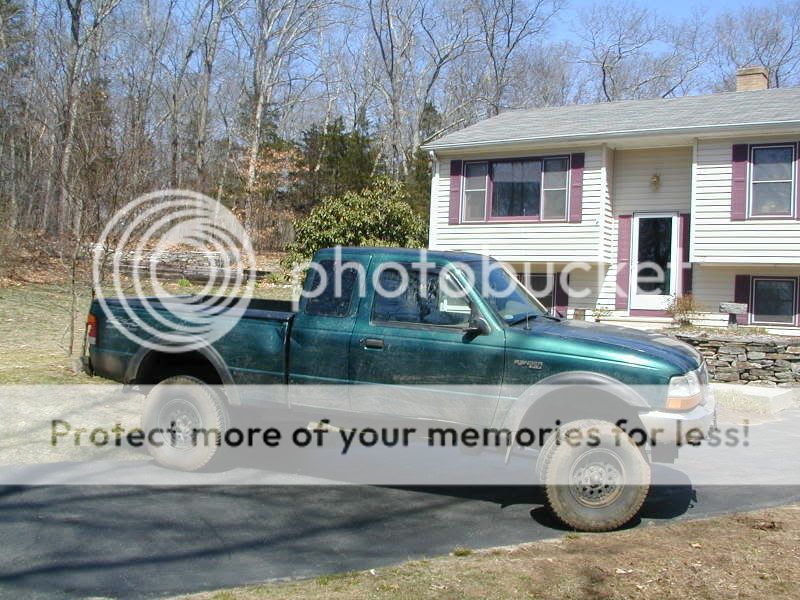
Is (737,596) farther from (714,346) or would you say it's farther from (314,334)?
(714,346)

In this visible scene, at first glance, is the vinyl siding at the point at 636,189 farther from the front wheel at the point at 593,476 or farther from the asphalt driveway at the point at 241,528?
the front wheel at the point at 593,476

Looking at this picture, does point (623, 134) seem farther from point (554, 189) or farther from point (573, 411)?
point (573, 411)

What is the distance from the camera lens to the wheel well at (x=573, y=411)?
5.51 m

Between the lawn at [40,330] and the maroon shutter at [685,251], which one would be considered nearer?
the lawn at [40,330]

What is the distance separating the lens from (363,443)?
787cm

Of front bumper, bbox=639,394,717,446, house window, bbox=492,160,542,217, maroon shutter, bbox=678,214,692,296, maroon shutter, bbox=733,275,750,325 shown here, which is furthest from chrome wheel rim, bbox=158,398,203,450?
maroon shutter, bbox=678,214,692,296

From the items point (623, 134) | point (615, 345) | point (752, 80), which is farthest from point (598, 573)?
point (752, 80)

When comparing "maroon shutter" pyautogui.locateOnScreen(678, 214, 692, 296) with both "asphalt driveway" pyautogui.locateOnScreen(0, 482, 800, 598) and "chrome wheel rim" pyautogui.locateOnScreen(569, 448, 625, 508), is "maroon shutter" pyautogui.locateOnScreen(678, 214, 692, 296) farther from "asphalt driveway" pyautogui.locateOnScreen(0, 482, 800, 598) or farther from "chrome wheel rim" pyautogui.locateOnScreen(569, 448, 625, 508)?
"chrome wheel rim" pyautogui.locateOnScreen(569, 448, 625, 508)

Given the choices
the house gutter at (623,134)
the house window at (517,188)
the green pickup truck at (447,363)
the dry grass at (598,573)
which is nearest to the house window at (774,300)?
the house gutter at (623,134)

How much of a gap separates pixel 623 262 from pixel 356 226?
20.2 ft

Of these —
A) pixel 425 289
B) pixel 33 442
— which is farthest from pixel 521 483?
pixel 33 442

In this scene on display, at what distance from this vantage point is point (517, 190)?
60.2 feet

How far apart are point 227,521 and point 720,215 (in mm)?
13637

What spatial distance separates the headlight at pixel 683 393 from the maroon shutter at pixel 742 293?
12.0 metres
